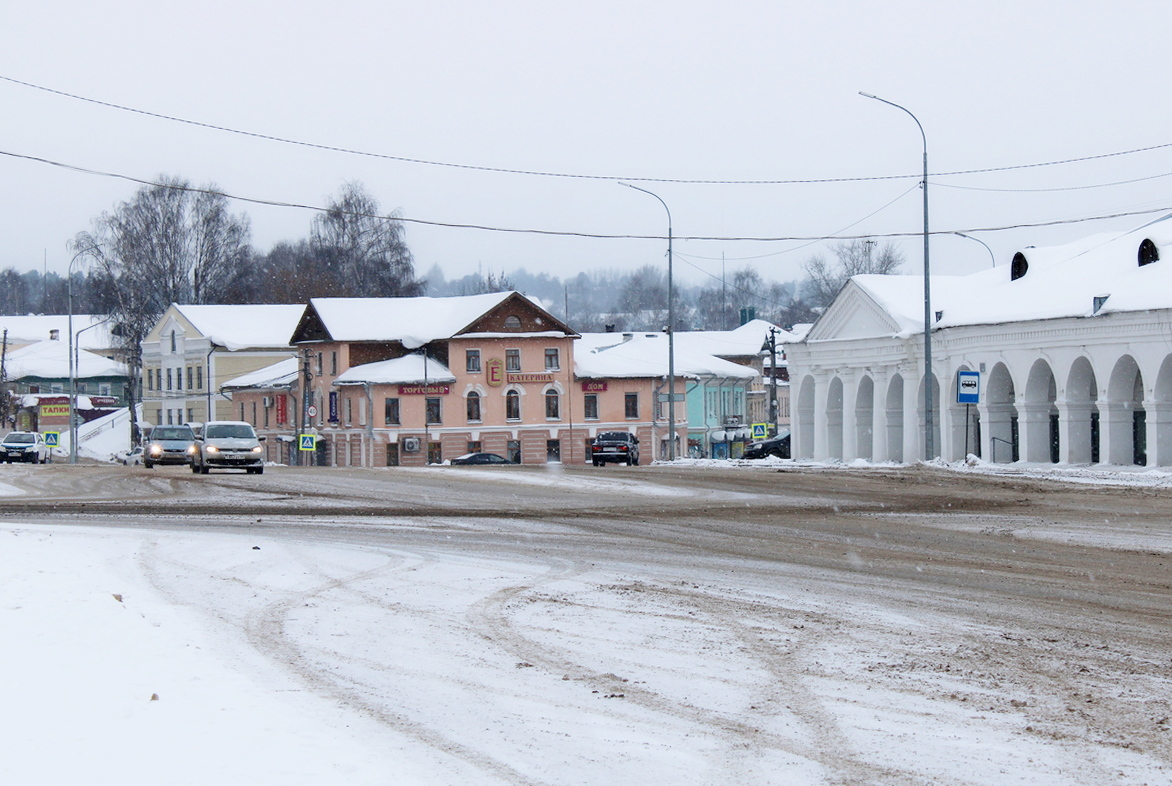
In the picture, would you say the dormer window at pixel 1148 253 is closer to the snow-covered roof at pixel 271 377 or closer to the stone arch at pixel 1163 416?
the stone arch at pixel 1163 416

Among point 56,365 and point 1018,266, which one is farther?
point 56,365

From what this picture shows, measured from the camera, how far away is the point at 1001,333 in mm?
45938

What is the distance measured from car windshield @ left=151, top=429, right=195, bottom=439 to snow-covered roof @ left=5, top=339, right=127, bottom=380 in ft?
232

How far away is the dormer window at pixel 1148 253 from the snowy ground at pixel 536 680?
32048mm

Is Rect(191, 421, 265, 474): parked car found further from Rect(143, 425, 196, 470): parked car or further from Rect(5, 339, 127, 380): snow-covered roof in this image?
Rect(5, 339, 127, 380): snow-covered roof

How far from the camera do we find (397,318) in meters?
81.9

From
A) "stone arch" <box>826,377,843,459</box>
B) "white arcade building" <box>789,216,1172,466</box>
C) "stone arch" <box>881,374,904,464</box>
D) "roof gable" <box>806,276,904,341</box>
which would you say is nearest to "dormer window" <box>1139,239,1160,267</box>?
"white arcade building" <box>789,216,1172,466</box>

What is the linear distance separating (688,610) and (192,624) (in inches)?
160

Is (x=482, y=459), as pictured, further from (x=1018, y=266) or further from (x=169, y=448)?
(x=1018, y=266)

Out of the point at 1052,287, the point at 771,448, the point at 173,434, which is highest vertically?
the point at 1052,287

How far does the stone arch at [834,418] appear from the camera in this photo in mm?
58156

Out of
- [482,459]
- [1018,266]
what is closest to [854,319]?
[1018,266]

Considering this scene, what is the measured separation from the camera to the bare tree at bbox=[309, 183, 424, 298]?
98188 mm

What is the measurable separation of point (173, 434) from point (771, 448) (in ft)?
102
